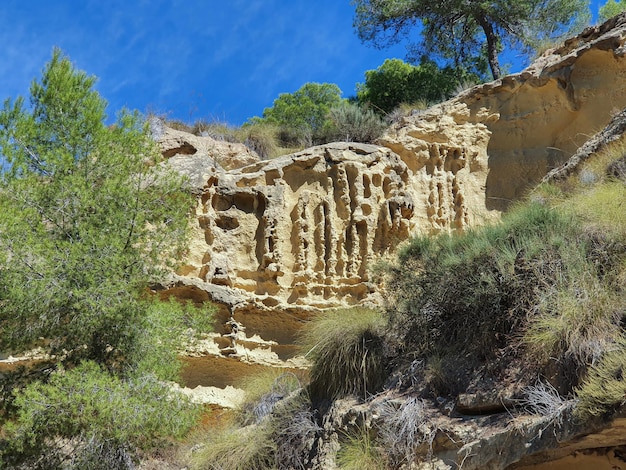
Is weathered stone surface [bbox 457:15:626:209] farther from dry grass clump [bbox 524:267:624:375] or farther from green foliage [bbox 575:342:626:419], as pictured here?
green foliage [bbox 575:342:626:419]

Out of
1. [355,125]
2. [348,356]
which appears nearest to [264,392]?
[348,356]

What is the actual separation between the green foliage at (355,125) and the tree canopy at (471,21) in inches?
111

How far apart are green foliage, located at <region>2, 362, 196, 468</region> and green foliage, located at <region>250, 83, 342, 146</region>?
9.37 meters

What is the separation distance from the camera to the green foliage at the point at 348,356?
8.72 m

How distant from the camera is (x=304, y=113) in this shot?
2084 cm

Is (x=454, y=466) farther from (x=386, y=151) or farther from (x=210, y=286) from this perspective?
(x=386, y=151)

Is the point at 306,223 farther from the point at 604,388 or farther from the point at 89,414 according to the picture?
the point at 604,388

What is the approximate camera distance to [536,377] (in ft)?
23.6

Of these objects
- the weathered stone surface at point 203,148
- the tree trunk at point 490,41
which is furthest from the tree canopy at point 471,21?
the weathered stone surface at point 203,148

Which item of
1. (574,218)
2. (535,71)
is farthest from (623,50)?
(574,218)

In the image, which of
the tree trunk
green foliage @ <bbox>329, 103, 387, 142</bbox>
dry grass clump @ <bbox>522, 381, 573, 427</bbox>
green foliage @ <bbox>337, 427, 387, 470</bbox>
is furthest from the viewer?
the tree trunk

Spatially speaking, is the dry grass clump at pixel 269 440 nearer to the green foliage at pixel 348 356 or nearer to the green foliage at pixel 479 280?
the green foliage at pixel 348 356

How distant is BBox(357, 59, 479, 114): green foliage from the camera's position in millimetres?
18812

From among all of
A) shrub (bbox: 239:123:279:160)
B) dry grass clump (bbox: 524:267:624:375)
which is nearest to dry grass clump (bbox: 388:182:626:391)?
dry grass clump (bbox: 524:267:624:375)
